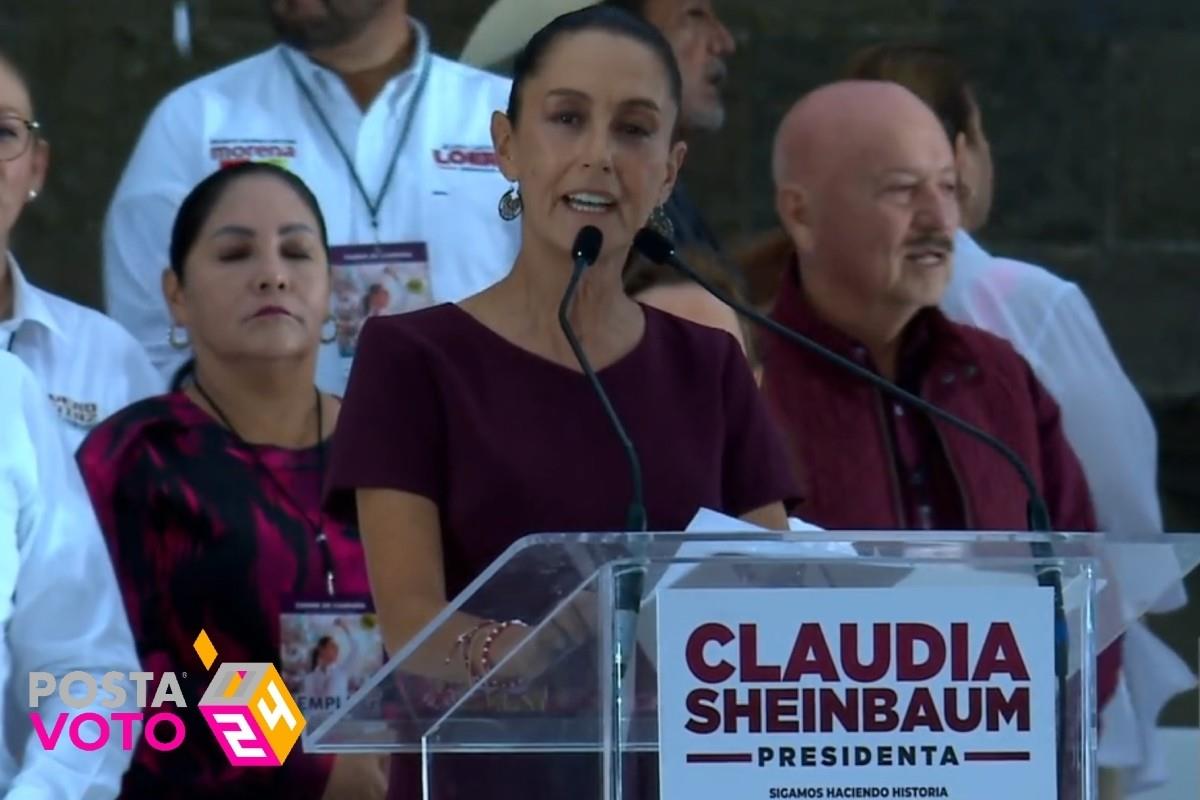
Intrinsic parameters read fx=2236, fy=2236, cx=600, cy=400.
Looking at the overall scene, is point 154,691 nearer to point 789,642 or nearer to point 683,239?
point 683,239

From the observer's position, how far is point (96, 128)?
3.06m

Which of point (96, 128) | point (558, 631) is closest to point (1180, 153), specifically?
point (96, 128)

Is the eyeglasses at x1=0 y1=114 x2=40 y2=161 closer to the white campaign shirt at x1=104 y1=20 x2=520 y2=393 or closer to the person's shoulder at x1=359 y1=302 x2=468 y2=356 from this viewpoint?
the white campaign shirt at x1=104 y1=20 x2=520 y2=393

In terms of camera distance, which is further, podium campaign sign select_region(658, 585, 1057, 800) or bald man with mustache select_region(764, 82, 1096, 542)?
bald man with mustache select_region(764, 82, 1096, 542)

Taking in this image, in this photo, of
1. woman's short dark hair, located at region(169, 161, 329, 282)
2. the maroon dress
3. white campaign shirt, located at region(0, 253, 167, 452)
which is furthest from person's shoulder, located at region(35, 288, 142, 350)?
the maroon dress

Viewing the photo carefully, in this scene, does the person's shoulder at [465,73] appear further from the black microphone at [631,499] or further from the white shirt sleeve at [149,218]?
the black microphone at [631,499]

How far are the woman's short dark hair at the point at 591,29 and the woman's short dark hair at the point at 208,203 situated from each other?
788 mm

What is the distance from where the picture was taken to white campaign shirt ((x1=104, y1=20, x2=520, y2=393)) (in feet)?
9.71

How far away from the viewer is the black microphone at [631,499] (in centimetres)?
150

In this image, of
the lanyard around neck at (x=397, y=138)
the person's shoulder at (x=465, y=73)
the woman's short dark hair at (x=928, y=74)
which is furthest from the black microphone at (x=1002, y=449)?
the woman's short dark hair at (x=928, y=74)

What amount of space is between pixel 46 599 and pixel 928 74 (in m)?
1.47

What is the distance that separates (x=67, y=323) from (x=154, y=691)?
0.53 m

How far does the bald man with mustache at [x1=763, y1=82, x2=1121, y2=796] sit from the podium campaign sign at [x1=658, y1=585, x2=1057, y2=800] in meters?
1.36

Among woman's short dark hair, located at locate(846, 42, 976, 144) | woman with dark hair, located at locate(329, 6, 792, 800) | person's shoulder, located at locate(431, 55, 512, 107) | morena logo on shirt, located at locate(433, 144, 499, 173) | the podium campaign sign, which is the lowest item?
the podium campaign sign
